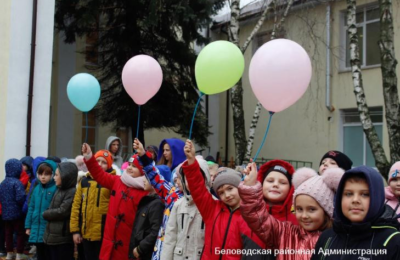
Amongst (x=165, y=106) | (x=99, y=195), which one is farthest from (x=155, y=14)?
(x=99, y=195)

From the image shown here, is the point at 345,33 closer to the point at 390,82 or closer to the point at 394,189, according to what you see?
the point at 390,82

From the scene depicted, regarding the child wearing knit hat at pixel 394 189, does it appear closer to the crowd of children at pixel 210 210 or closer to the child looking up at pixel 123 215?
the crowd of children at pixel 210 210

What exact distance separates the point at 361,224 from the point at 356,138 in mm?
12268

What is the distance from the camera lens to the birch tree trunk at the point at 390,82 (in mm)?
6926

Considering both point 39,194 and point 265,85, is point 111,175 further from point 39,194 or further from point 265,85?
point 265,85

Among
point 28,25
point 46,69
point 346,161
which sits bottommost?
point 346,161

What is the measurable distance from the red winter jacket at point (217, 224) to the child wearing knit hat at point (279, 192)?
0.82ft

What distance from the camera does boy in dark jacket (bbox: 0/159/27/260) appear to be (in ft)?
24.1

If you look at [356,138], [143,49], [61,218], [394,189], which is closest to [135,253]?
[61,218]

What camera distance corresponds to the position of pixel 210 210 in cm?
369

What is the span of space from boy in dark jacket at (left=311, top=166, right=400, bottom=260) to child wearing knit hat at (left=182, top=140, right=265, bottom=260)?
3.30ft

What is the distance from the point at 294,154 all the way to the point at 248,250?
12.5 meters

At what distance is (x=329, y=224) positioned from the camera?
2.95m

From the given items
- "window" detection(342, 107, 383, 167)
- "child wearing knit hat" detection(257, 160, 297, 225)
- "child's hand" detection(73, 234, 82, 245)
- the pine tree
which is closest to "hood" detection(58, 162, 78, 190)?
"child's hand" detection(73, 234, 82, 245)
